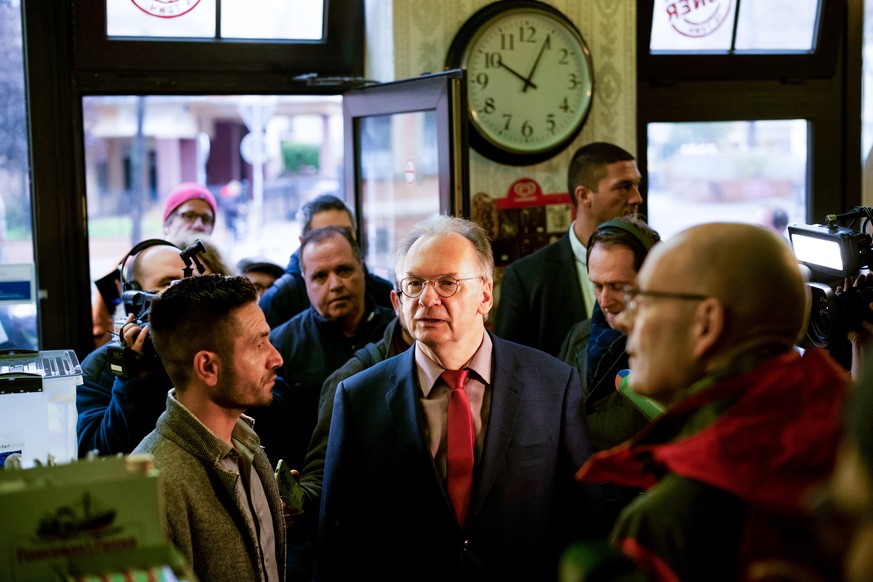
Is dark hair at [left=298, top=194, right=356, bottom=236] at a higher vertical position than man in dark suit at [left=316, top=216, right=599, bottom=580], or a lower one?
higher

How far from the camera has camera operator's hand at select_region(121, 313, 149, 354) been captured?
8.40ft

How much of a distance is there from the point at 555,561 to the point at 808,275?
3.78 feet

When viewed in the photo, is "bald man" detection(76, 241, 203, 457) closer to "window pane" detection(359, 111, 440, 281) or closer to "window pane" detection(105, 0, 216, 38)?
"window pane" detection(359, 111, 440, 281)

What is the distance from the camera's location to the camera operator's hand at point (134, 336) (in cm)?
256

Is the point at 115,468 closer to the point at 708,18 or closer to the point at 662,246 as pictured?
the point at 662,246

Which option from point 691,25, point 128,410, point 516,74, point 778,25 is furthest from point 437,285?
point 778,25

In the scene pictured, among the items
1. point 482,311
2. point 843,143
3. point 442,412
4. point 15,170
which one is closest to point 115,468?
point 442,412

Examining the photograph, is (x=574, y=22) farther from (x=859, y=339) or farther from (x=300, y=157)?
(x=300, y=157)

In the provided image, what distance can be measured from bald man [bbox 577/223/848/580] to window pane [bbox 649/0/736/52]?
11.0 ft

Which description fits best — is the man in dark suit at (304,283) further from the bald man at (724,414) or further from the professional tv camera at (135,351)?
the bald man at (724,414)

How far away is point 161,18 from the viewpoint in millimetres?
4008

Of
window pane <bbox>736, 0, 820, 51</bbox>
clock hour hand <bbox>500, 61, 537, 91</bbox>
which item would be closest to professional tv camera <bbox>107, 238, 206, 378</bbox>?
clock hour hand <bbox>500, 61, 537, 91</bbox>

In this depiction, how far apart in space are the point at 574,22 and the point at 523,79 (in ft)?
1.15

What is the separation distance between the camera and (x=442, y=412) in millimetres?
2350
